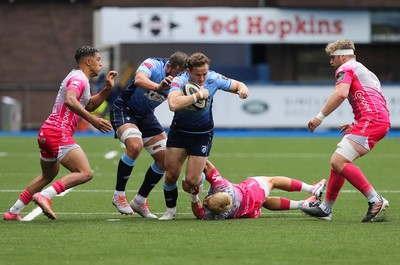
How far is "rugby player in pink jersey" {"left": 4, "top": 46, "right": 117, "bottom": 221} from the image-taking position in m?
11.5

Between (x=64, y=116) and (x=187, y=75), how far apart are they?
1.40 m

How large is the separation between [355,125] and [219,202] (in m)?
1.68

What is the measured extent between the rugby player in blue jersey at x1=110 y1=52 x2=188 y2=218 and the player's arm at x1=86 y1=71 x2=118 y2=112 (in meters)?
0.42

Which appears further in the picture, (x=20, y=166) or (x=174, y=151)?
(x=20, y=166)

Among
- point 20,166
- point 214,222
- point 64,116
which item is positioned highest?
point 64,116

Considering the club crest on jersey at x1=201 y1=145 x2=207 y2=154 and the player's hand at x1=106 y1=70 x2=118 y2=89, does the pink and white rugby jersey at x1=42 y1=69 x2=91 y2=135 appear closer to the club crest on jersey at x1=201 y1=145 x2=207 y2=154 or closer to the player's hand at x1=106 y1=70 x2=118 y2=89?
the player's hand at x1=106 y1=70 x2=118 y2=89

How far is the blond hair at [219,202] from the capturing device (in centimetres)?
1172

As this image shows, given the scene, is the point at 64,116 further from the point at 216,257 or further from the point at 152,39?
the point at 152,39

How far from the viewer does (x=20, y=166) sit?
19953mm

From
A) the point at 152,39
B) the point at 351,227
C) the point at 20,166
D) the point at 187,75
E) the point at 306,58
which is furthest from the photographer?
the point at 306,58

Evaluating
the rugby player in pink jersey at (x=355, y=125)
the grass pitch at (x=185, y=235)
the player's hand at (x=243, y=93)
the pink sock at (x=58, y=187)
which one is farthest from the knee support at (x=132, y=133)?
the rugby player in pink jersey at (x=355, y=125)

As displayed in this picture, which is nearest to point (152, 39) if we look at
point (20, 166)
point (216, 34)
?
point (216, 34)

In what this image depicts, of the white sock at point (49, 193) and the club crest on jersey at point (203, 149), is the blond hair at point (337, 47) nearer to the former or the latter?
the club crest on jersey at point (203, 149)

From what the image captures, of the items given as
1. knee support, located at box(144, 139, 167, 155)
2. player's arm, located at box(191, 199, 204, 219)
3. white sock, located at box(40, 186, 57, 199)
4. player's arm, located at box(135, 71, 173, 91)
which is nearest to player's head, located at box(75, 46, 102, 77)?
player's arm, located at box(135, 71, 173, 91)
